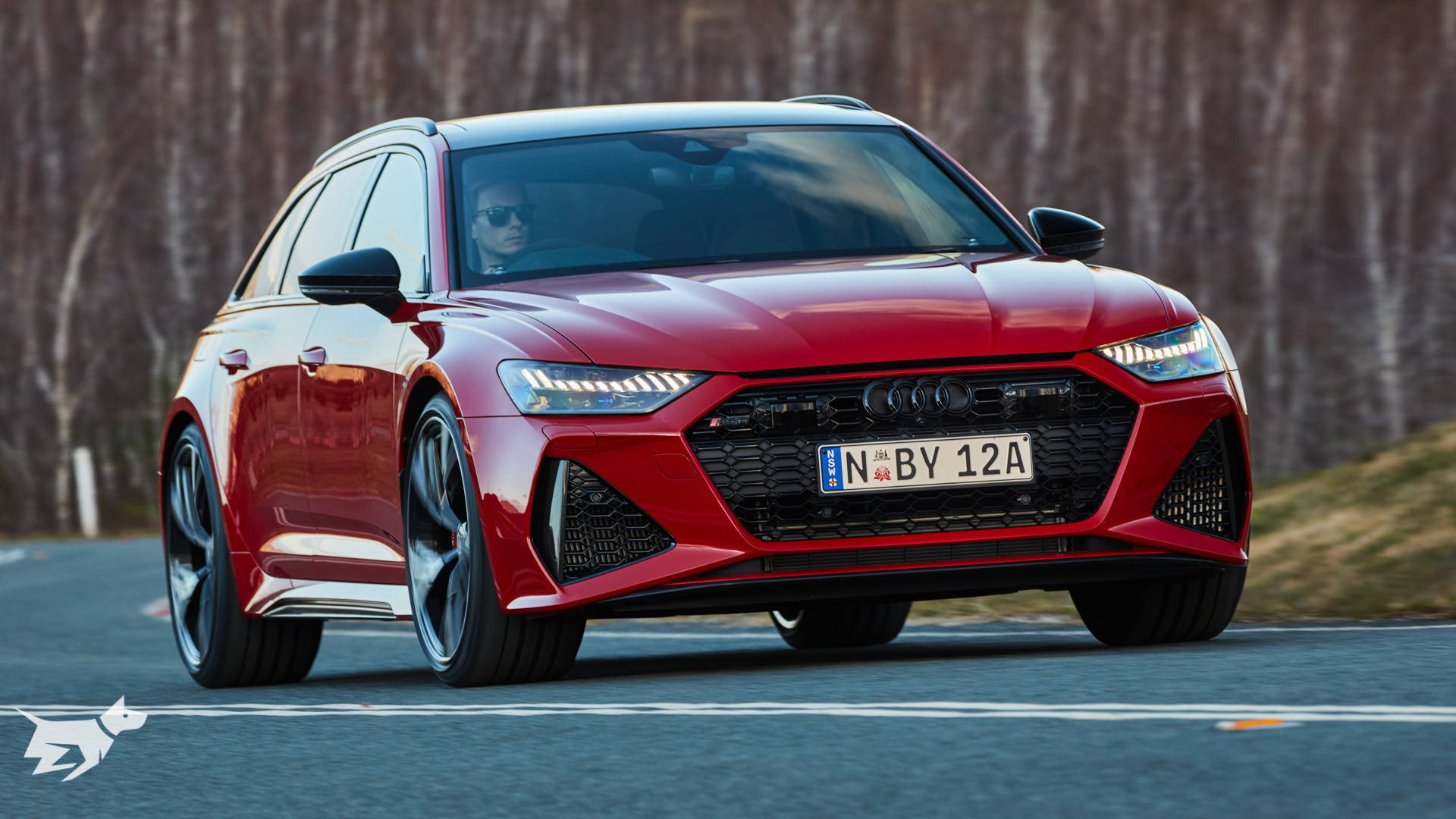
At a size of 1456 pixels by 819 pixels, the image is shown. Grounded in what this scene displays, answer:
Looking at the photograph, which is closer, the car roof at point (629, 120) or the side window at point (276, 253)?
the car roof at point (629, 120)

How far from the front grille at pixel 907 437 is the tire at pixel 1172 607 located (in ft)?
2.21

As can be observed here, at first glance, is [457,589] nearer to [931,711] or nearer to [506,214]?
[506,214]

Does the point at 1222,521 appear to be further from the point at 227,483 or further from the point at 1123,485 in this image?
the point at 227,483

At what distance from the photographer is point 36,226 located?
187 ft

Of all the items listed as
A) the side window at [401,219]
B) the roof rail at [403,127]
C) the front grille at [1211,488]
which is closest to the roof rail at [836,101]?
the roof rail at [403,127]

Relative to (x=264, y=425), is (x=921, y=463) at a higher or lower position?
higher

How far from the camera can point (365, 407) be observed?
7.55 m

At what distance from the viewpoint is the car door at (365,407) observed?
7414 mm

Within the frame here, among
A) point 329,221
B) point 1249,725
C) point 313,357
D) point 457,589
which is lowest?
point 457,589

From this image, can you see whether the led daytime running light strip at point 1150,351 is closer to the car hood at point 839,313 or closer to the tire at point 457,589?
the car hood at point 839,313

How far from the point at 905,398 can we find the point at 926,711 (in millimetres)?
1206

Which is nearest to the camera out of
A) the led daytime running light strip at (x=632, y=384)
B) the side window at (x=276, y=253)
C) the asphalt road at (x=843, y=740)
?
the asphalt road at (x=843, y=740)

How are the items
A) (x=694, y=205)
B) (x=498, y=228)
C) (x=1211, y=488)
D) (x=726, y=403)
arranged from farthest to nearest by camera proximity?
1. (x=694, y=205)
2. (x=498, y=228)
3. (x=1211, y=488)
4. (x=726, y=403)

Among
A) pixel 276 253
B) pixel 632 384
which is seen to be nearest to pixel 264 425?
pixel 276 253
